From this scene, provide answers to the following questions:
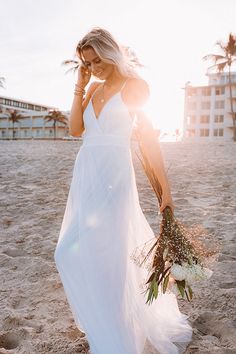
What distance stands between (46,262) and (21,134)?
78718 mm

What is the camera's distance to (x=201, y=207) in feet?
21.9

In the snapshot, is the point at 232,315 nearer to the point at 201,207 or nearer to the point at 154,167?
the point at 154,167

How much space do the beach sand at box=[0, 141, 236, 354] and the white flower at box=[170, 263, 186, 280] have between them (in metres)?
0.69

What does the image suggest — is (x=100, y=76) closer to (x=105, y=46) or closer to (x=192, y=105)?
(x=105, y=46)

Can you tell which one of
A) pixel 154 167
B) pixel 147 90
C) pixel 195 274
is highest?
pixel 147 90

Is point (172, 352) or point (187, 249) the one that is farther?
point (172, 352)

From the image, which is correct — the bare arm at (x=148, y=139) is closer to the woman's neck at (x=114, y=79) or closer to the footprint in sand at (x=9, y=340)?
the woman's neck at (x=114, y=79)

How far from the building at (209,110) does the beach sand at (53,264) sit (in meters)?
48.4

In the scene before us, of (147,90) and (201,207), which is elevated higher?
(147,90)

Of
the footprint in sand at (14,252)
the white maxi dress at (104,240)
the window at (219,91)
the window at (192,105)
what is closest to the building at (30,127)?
the window at (192,105)

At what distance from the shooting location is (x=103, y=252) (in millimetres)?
2180

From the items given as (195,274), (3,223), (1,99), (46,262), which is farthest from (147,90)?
(1,99)

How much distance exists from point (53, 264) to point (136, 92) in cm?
263

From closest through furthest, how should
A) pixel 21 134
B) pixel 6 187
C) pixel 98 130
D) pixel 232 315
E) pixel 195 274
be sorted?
pixel 195 274
pixel 98 130
pixel 232 315
pixel 6 187
pixel 21 134
